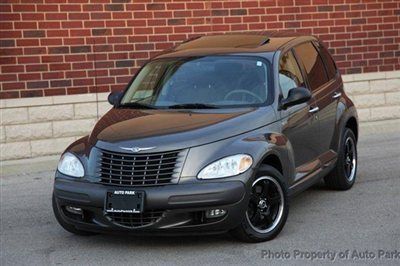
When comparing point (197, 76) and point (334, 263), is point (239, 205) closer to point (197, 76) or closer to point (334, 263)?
point (334, 263)

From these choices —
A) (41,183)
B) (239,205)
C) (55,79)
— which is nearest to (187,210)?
(239,205)

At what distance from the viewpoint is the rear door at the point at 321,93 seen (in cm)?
691

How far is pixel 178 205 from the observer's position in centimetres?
522

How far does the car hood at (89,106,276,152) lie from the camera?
545 centimetres

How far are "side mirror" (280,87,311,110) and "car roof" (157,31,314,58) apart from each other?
0.63m

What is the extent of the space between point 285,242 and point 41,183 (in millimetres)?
4154

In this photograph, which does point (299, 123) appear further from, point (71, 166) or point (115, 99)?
→ point (71, 166)

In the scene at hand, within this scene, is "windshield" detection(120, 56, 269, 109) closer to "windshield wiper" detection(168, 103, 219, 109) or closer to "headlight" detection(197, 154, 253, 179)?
"windshield wiper" detection(168, 103, 219, 109)

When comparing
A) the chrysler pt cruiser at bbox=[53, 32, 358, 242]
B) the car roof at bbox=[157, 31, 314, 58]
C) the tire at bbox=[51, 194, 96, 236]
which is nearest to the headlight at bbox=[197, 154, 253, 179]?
the chrysler pt cruiser at bbox=[53, 32, 358, 242]

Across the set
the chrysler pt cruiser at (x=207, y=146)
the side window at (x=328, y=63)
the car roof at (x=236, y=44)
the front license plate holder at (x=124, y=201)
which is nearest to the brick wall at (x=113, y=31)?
the car roof at (x=236, y=44)

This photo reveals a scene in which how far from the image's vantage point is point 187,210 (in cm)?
524

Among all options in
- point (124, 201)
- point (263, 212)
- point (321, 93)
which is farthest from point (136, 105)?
point (321, 93)

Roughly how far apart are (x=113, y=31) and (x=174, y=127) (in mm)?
5096

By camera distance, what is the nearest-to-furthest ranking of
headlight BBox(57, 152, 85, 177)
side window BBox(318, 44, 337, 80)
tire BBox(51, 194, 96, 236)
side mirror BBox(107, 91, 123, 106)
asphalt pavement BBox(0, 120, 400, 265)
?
1. asphalt pavement BBox(0, 120, 400, 265)
2. headlight BBox(57, 152, 85, 177)
3. tire BBox(51, 194, 96, 236)
4. side mirror BBox(107, 91, 123, 106)
5. side window BBox(318, 44, 337, 80)
